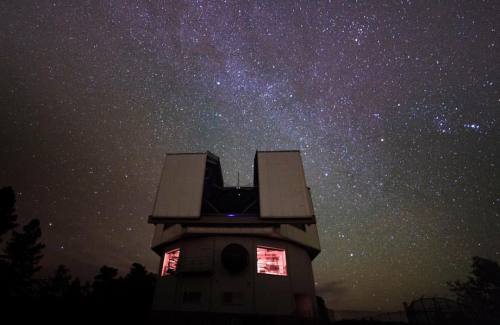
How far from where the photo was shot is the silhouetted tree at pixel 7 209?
33.0 meters

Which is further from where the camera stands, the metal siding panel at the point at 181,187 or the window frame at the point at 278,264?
the metal siding panel at the point at 181,187

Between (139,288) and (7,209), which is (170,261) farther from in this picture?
(7,209)

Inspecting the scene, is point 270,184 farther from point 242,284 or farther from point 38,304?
point 38,304

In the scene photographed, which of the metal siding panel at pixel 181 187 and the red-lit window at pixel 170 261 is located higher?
the metal siding panel at pixel 181 187

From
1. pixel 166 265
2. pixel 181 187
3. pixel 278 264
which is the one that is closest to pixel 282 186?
pixel 278 264

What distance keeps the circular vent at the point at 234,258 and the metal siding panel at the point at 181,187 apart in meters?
3.95

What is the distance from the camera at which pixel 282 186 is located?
2348cm

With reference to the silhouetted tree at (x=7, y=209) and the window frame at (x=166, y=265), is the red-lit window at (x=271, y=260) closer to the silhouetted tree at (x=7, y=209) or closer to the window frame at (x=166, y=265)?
the window frame at (x=166, y=265)

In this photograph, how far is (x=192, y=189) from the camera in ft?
76.7

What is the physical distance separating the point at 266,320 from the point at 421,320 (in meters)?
10.7

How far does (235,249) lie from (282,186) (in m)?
6.71

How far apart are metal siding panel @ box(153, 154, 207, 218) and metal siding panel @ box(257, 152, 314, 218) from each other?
18.2 ft

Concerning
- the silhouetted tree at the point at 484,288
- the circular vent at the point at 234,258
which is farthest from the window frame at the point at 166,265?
the silhouetted tree at the point at 484,288

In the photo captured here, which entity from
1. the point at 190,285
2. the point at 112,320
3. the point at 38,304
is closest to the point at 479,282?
the point at 190,285
